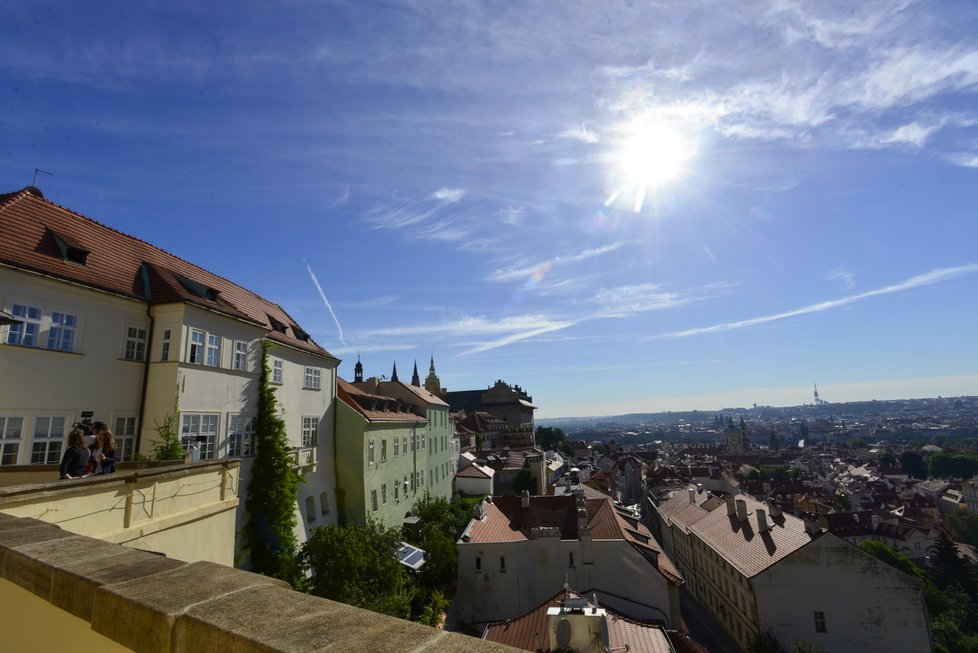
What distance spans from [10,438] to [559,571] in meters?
26.4

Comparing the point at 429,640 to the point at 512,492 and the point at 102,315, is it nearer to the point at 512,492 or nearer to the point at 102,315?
the point at 102,315

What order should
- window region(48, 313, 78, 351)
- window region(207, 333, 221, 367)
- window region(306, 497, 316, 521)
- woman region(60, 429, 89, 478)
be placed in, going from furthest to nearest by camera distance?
window region(306, 497, 316, 521)
window region(207, 333, 221, 367)
window region(48, 313, 78, 351)
woman region(60, 429, 89, 478)

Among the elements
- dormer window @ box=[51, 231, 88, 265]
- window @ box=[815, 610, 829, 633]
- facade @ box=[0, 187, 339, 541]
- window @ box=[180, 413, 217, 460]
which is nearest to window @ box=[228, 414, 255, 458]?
facade @ box=[0, 187, 339, 541]

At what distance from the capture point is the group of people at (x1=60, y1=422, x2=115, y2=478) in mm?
9102

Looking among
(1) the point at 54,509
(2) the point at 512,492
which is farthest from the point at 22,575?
(2) the point at 512,492

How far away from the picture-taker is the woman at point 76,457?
906 centimetres

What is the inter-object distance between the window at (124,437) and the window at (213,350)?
3.19 meters

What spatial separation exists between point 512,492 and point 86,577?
58964 mm

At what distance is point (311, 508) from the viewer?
26.4 m

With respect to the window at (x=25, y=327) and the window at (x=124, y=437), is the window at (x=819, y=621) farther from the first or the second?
the window at (x=25, y=327)

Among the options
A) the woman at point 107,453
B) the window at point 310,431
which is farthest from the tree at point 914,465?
the woman at point 107,453

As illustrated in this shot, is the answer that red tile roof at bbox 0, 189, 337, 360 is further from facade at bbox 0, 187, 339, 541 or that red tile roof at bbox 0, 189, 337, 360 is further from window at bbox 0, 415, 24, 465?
window at bbox 0, 415, 24, 465

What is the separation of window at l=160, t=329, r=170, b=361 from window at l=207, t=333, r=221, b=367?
1454mm

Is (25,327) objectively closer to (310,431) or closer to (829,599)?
(310,431)
